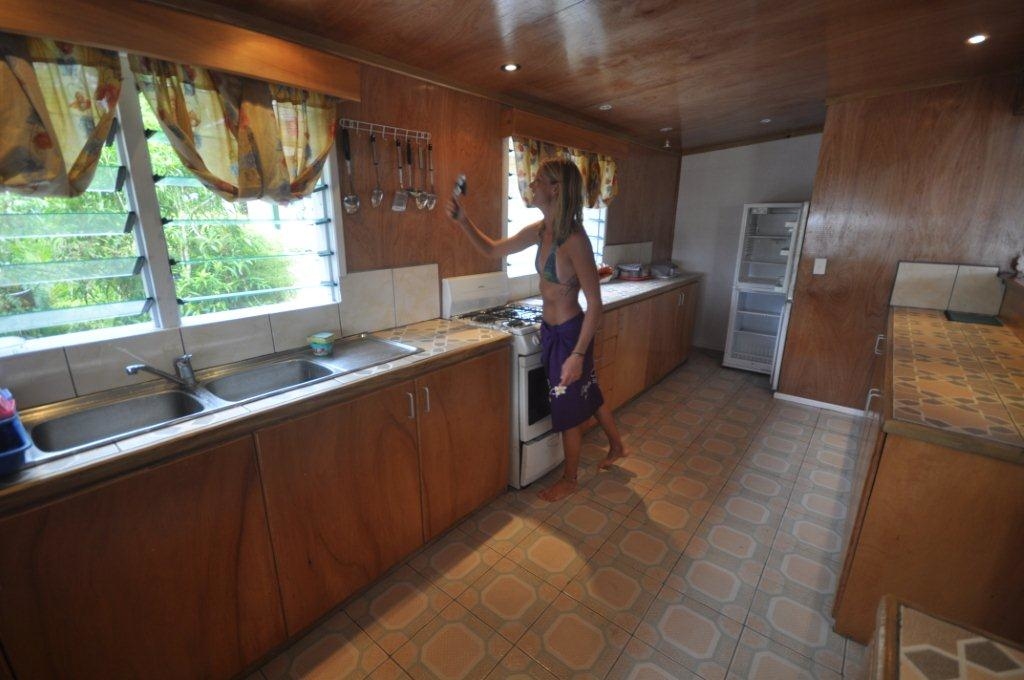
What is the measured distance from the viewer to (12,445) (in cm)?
93

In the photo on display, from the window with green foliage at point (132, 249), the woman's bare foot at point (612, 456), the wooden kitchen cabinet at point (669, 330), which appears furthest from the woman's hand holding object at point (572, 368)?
the wooden kitchen cabinet at point (669, 330)

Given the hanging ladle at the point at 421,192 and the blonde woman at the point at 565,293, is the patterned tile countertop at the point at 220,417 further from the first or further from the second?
the hanging ladle at the point at 421,192

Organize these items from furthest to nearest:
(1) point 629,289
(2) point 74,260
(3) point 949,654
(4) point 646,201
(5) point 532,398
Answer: (4) point 646,201
(1) point 629,289
(5) point 532,398
(2) point 74,260
(3) point 949,654

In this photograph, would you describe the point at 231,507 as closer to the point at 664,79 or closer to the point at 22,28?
the point at 22,28

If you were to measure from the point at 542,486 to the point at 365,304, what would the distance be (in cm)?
128

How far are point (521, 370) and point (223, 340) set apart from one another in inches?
47.4

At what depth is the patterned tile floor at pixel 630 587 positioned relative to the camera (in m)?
1.43

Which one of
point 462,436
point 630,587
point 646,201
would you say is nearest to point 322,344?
point 462,436

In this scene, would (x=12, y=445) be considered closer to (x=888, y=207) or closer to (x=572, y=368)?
(x=572, y=368)

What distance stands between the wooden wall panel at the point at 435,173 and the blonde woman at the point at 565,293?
223 millimetres

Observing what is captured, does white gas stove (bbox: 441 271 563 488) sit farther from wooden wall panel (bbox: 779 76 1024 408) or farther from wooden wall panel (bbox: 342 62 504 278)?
wooden wall panel (bbox: 779 76 1024 408)

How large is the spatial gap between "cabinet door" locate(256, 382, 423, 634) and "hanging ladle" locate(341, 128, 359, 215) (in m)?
0.83

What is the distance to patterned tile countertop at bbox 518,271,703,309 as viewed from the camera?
2842mm

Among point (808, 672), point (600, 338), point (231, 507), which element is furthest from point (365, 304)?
point (808, 672)
